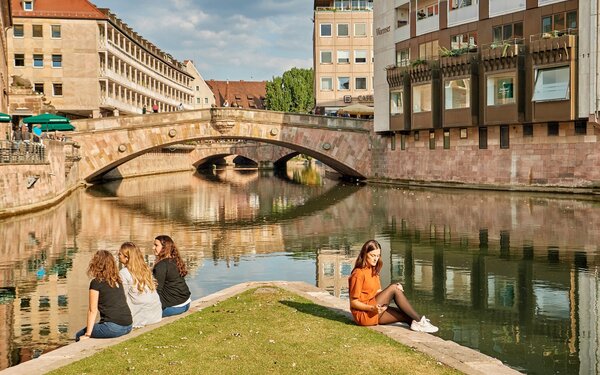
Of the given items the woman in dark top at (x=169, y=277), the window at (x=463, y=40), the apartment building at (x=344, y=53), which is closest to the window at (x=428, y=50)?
the window at (x=463, y=40)

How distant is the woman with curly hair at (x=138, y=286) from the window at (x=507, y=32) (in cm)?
3743

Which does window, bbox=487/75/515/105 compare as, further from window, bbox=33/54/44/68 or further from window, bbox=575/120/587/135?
window, bbox=33/54/44/68

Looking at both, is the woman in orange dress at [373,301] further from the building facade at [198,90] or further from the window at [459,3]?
the building facade at [198,90]

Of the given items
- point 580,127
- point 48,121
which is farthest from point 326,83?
point 48,121

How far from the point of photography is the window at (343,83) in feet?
250

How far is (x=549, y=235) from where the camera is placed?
2452 centimetres

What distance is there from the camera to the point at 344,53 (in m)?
75.8

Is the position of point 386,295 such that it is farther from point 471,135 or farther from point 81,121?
point 81,121

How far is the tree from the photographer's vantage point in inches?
5000

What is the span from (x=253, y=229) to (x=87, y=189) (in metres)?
28.6

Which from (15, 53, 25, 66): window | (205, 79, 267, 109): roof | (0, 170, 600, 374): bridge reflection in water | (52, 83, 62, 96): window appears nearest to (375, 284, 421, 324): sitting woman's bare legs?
(0, 170, 600, 374): bridge reflection in water

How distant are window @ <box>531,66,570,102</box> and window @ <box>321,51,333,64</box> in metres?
35.5

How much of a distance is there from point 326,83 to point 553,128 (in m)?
35.9

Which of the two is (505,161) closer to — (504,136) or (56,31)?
(504,136)
